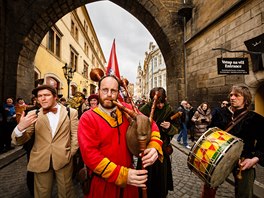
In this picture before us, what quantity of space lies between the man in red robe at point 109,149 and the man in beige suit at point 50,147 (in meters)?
0.82

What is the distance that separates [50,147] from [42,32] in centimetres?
934

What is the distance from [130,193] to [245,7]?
6.30 metres

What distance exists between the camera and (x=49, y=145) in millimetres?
1980

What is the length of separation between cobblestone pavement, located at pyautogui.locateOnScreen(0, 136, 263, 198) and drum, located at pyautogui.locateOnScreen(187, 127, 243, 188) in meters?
1.37

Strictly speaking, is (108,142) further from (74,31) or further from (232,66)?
(74,31)

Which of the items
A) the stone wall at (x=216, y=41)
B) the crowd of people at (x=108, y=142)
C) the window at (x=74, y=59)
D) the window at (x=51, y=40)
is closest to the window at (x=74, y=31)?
the window at (x=74, y=59)

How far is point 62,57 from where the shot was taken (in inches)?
573

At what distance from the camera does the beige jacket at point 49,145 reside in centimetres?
193

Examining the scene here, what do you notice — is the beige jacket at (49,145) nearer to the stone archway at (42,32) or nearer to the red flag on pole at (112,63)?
the red flag on pole at (112,63)

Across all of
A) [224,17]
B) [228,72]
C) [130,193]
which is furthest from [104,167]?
[224,17]

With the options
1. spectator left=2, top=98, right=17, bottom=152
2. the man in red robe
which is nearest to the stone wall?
the man in red robe

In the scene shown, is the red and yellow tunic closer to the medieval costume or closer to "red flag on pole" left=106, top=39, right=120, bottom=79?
the medieval costume

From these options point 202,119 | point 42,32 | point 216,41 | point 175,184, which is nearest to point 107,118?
point 175,184

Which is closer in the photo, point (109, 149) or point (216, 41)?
point (109, 149)
